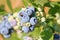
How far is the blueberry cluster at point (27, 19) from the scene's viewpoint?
925 mm

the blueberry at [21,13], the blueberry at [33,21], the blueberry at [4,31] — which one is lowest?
the blueberry at [4,31]

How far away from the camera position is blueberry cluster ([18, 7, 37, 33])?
0.92 m

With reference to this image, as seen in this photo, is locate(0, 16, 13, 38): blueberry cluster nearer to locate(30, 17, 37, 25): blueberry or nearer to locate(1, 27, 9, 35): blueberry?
locate(1, 27, 9, 35): blueberry

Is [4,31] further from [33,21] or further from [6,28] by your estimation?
[33,21]

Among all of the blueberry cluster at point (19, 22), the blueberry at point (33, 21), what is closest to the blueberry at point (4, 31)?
the blueberry cluster at point (19, 22)

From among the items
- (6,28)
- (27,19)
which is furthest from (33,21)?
(6,28)

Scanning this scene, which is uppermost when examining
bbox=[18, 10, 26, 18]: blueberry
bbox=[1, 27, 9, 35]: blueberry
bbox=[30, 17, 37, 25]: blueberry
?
bbox=[18, 10, 26, 18]: blueberry

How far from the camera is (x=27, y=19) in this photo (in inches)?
36.5

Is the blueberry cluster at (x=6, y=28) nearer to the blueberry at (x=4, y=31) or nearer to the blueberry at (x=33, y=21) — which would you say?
the blueberry at (x=4, y=31)

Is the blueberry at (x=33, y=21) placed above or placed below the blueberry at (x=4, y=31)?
above

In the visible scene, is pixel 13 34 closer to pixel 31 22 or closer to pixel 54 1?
pixel 31 22

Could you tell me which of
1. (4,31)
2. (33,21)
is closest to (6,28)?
(4,31)

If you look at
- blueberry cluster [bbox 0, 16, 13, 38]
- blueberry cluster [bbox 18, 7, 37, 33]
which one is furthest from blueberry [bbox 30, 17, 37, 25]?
blueberry cluster [bbox 0, 16, 13, 38]

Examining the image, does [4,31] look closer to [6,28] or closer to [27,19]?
[6,28]
